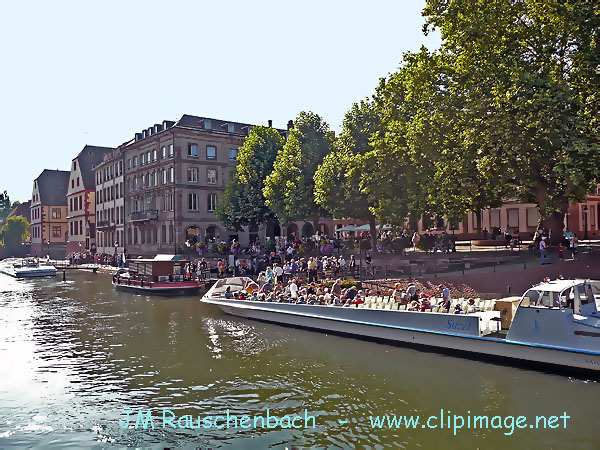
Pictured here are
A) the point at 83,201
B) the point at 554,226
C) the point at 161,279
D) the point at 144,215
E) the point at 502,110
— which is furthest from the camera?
the point at 83,201

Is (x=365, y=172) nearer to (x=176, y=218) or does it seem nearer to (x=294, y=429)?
(x=294, y=429)

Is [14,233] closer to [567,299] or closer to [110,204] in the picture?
[110,204]

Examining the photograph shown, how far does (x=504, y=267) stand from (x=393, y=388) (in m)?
15.1

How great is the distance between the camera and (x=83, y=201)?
9256cm

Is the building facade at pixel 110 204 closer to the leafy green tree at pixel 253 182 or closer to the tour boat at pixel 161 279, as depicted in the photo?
the leafy green tree at pixel 253 182

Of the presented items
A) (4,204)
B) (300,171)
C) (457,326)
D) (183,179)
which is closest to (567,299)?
(457,326)

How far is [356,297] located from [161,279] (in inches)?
889

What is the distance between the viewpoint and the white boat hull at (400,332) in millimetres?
16672

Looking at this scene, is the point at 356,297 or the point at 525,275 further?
the point at 525,275

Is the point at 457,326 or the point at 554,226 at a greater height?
the point at 554,226

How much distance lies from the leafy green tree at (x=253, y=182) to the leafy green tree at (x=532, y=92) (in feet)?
94.3

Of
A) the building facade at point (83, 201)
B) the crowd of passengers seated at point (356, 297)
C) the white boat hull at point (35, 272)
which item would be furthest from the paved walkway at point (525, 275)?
the building facade at point (83, 201)

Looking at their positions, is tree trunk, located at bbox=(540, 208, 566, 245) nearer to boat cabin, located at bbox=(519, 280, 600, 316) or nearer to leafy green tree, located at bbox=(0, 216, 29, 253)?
boat cabin, located at bbox=(519, 280, 600, 316)

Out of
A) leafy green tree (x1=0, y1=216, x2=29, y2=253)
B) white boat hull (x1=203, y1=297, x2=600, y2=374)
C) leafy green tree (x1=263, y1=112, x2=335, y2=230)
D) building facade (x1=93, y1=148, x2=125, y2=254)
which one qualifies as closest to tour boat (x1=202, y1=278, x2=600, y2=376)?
white boat hull (x1=203, y1=297, x2=600, y2=374)
